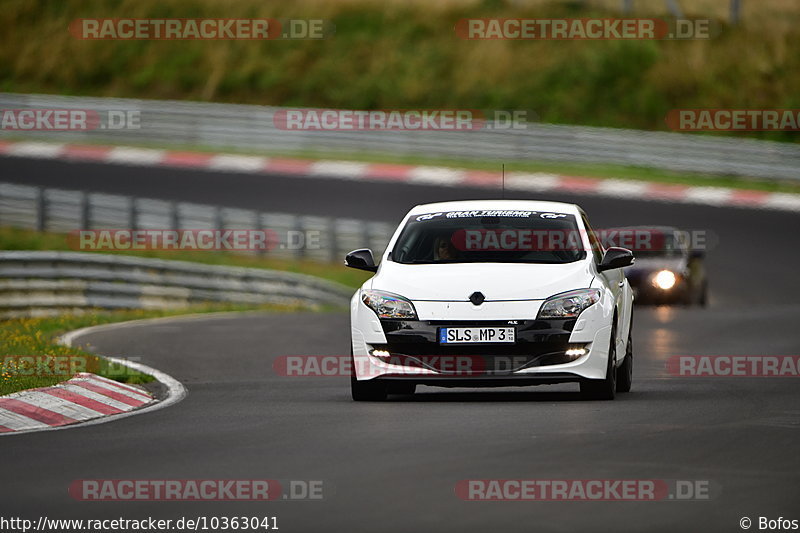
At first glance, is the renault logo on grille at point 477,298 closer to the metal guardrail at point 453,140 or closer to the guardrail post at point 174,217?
the guardrail post at point 174,217

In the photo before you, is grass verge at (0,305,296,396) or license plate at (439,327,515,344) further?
grass verge at (0,305,296,396)

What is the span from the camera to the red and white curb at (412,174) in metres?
39.2

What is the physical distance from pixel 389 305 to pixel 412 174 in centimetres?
2925

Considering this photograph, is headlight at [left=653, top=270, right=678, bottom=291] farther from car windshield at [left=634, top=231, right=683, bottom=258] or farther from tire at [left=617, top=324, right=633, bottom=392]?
tire at [left=617, top=324, right=633, bottom=392]

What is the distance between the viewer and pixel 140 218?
33594 millimetres

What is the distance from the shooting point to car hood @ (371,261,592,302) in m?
12.5

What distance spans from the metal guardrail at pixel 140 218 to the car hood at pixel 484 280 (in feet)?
68.1

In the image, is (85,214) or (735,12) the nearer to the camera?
(85,214)

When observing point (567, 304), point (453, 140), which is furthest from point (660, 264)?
point (453, 140)

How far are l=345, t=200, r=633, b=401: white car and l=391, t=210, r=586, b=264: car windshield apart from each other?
0.02m

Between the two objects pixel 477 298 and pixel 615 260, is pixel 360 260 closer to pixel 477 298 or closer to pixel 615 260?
pixel 477 298

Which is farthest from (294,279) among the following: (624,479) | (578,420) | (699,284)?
(624,479)

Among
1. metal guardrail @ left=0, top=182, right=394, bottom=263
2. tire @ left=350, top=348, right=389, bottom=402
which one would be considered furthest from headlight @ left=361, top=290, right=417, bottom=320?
metal guardrail @ left=0, top=182, right=394, bottom=263

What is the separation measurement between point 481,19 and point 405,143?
12608mm
